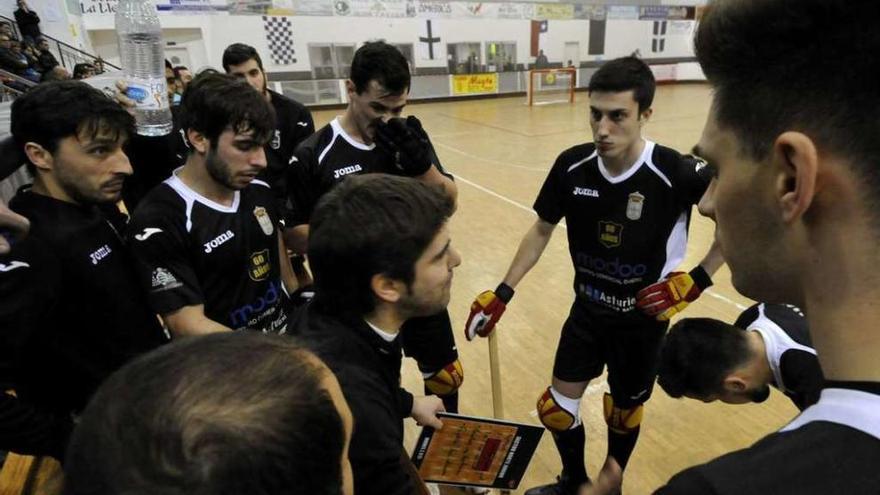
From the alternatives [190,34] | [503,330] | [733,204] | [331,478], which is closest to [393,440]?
[331,478]

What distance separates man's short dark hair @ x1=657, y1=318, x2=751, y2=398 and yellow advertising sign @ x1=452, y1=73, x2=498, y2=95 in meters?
16.9

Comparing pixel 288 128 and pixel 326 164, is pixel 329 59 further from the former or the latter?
pixel 326 164

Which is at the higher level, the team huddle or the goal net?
the team huddle

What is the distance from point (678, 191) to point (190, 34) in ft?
52.5

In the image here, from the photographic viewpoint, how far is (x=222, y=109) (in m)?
1.76

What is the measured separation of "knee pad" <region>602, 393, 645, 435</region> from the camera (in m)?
2.07

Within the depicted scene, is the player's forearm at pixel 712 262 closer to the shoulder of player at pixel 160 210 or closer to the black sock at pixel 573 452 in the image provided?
the black sock at pixel 573 452

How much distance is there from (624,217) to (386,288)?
112cm

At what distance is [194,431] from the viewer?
0.49 metres

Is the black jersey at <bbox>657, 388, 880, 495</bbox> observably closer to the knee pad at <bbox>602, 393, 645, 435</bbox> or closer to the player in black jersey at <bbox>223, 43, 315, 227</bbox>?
the knee pad at <bbox>602, 393, 645, 435</bbox>

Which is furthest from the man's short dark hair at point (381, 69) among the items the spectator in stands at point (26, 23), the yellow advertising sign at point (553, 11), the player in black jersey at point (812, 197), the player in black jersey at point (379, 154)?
the yellow advertising sign at point (553, 11)

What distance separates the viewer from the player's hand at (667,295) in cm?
184

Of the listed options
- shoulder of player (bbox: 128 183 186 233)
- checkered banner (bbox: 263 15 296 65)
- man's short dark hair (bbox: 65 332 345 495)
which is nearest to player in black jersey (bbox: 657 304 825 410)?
man's short dark hair (bbox: 65 332 345 495)

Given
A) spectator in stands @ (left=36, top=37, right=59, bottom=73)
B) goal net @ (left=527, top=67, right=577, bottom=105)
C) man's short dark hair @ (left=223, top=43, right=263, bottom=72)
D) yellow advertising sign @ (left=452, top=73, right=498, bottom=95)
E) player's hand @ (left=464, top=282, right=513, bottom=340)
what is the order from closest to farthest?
player's hand @ (left=464, top=282, right=513, bottom=340), man's short dark hair @ (left=223, top=43, right=263, bottom=72), spectator in stands @ (left=36, top=37, right=59, bottom=73), goal net @ (left=527, top=67, right=577, bottom=105), yellow advertising sign @ (left=452, top=73, right=498, bottom=95)
